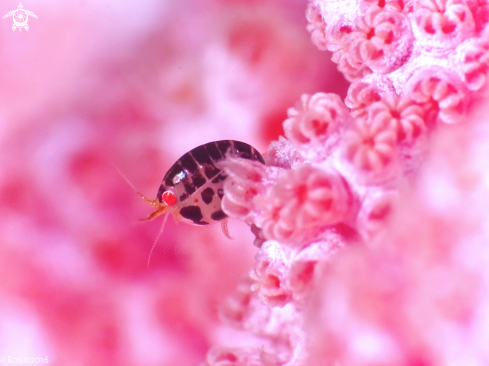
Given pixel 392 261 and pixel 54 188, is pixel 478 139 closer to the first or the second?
pixel 392 261

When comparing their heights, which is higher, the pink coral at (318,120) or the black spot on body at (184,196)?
the black spot on body at (184,196)

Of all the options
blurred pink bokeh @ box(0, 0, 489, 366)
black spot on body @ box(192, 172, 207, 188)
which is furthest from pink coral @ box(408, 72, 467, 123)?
black spot on body @ box(192, 172, 207, 188)

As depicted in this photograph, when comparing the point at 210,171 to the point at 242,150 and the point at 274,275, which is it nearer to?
the point at 242,150

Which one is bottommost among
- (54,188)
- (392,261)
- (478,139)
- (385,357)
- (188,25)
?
(385,357)

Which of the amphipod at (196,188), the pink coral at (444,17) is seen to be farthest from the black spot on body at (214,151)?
the pink coral at (444,17)

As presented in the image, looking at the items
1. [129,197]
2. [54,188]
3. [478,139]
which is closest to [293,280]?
[478,139]

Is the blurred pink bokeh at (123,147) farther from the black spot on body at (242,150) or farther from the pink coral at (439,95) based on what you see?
the pink coral at (439,95)
